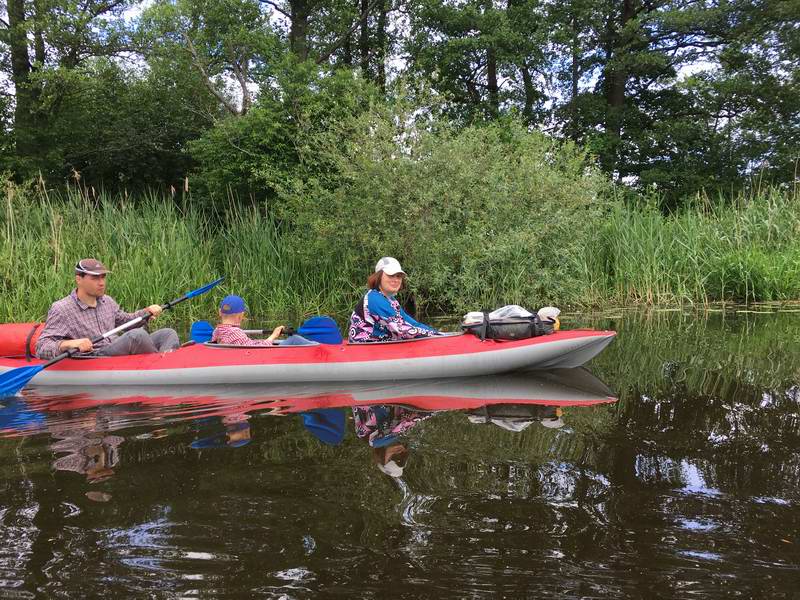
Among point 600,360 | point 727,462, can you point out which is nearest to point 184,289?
point 600,360

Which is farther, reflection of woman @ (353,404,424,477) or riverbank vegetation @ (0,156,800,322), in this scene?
riverbank vegetation @ (0,156,800,322)

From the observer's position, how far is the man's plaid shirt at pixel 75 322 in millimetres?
5133

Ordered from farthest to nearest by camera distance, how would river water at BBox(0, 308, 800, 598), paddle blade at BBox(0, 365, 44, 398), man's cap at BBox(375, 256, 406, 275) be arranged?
1. man's cap at BBox(375, 256, 406, 275)
2. paddle blade at BBox(0, 365, 44, 398)
3. river water at BBox(0, 308, 800, 598)

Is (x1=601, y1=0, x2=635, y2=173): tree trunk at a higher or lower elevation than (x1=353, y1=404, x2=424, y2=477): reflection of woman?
higher

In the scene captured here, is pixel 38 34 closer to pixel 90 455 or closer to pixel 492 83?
pixel 492 83

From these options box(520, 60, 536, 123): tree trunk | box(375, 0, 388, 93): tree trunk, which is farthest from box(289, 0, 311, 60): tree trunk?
box(520, 60, 536, 123): tree trunk

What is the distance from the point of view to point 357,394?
16.1 ft

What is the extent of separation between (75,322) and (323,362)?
2.05 metres

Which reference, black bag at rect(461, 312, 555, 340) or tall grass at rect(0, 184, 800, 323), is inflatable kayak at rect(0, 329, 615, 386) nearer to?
black bag at rect(461, 312, 555, 340)

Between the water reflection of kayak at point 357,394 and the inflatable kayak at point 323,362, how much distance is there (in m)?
0.08

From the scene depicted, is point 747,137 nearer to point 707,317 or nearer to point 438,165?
point 707,317

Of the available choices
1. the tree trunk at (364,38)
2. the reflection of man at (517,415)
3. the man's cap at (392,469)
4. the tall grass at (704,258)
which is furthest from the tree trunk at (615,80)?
the man's cap at (392,469)

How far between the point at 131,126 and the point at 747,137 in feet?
57.4

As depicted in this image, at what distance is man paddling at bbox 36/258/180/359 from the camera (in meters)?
5.11
